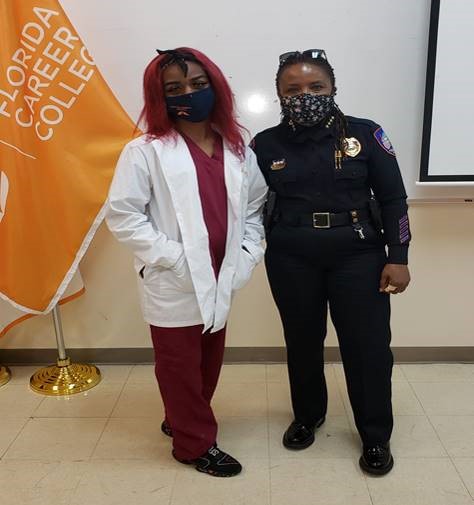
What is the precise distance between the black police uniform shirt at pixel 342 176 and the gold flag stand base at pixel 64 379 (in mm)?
1458

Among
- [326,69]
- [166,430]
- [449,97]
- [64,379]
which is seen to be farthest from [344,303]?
[64,379]

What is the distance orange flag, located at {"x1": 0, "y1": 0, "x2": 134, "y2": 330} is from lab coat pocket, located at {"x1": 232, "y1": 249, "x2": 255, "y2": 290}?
798mm

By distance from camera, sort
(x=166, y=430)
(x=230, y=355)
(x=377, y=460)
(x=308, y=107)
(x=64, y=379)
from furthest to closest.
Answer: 1. (x=230, y=355)
2. (x=64, y=379)
3. (x=166, y=430)
4. (x=377, y=460)
5. (x=308, y=107)

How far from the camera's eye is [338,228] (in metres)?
1.71

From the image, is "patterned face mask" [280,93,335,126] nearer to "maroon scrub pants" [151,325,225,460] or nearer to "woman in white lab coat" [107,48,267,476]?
"woman in white lab coat" [107,48,267,476]

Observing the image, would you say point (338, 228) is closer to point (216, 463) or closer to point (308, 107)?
point (308, 107)

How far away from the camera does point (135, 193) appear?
1627 millimetres

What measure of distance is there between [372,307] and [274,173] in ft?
1.87

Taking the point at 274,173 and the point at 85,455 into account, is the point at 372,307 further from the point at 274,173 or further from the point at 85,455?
the point at 85,455

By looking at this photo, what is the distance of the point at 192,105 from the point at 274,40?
899 mm

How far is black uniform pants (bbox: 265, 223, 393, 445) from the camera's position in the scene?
1741 mm

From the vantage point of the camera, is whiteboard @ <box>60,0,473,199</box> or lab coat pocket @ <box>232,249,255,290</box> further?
whiteboard @ <box>60,0,473,199</box>

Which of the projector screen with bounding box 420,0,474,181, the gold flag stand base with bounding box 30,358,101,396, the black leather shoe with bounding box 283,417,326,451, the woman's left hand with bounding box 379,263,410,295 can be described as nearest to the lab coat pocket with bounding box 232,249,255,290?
the woman's left hand with bounding box 379,263,410,295

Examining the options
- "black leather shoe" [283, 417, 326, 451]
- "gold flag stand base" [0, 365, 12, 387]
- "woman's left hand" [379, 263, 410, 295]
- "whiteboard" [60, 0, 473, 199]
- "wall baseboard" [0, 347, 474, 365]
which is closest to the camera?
"woman's left hand" [379, 263, 410, 295]
